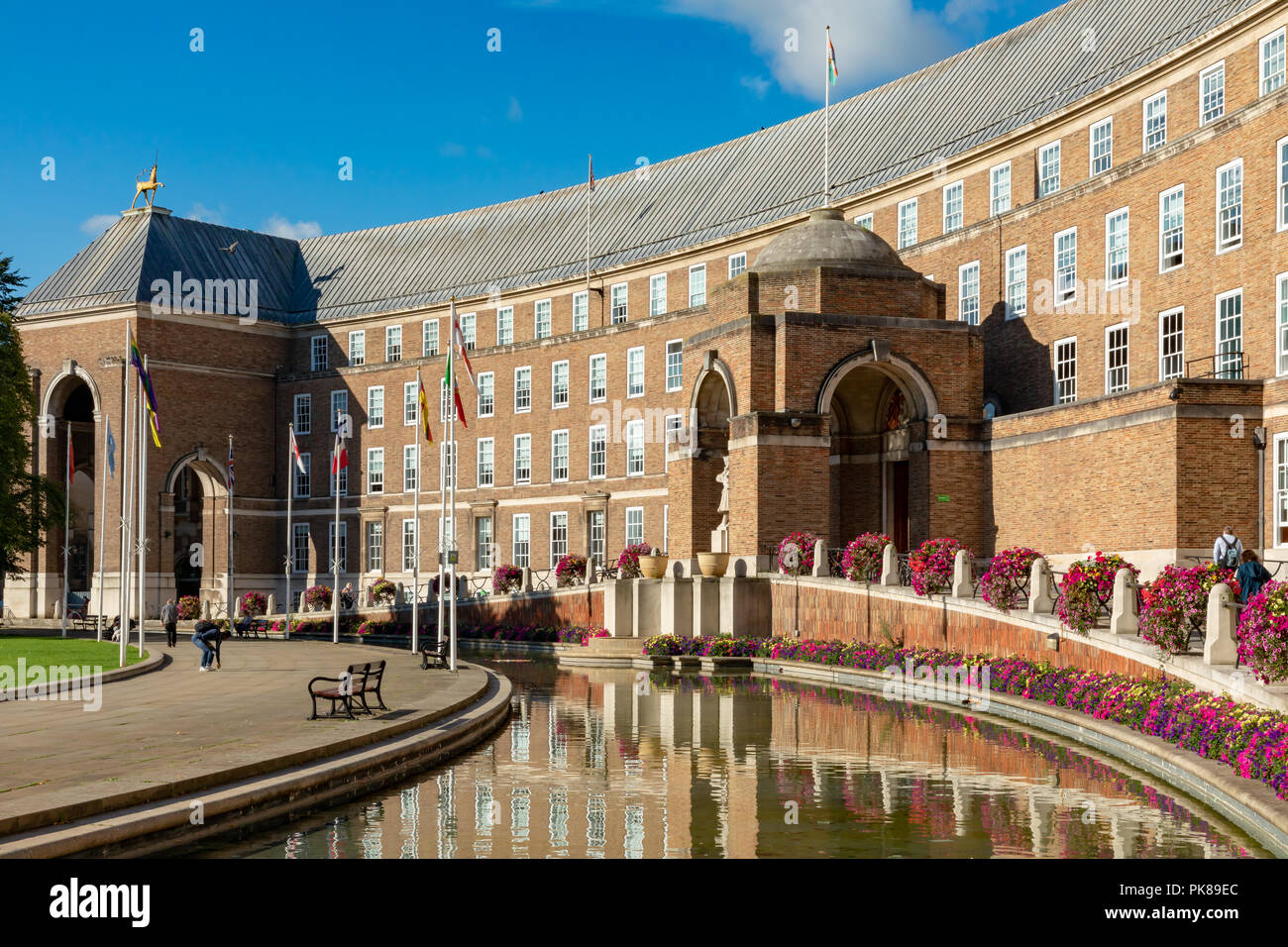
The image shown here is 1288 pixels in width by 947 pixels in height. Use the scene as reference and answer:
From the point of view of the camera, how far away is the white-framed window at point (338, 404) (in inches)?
3157

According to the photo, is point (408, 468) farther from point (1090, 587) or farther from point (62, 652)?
point (1090, 587)

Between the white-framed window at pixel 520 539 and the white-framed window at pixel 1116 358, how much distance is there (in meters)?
34.6

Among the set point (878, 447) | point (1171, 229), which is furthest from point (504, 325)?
point (1171, 229)

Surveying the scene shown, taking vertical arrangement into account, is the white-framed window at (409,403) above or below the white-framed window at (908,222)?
below

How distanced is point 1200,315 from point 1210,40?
26.4 feet

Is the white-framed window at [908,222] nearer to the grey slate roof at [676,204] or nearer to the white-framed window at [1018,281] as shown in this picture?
the grey slate roof at [676,204]

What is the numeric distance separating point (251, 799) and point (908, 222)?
4528cm

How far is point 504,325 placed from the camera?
75875mm

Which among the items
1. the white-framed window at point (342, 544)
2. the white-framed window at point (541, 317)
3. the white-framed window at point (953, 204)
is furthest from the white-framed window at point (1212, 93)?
the white-framed window at point (342, 544)

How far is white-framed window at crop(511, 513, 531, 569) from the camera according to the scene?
71.0 m

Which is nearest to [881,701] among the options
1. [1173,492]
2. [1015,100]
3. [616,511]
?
[1173,492]

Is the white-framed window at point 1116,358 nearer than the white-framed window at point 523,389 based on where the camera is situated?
Yes

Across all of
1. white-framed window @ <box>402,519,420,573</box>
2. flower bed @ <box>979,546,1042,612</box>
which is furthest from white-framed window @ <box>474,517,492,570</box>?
flower bed @ <box>979,546,1042,612</box>

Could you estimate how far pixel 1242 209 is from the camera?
1415 inches
